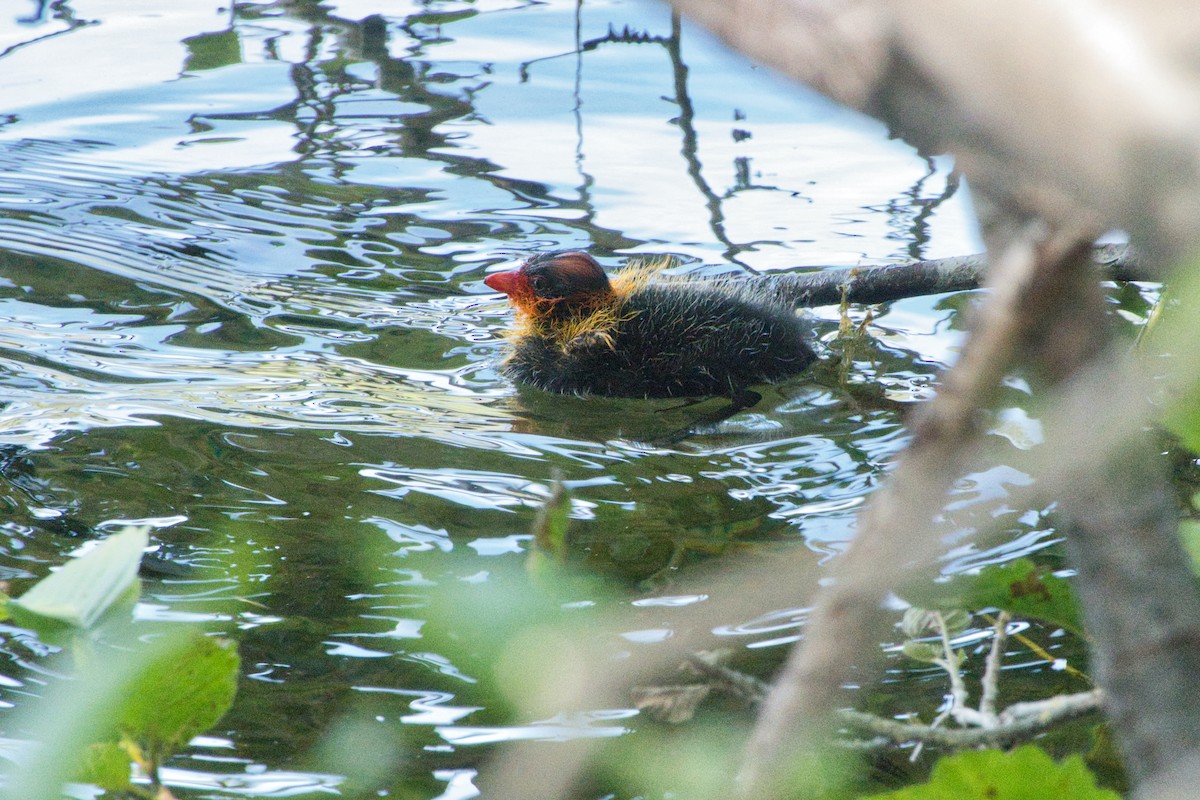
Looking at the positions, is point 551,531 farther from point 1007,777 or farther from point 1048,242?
point 1007,777

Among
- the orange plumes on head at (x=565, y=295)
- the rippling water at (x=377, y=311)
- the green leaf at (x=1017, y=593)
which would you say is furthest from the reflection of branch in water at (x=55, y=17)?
the green leaf at (x=1017, y=593)

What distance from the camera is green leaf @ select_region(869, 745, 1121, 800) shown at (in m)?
1.04

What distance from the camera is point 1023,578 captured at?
1324mm

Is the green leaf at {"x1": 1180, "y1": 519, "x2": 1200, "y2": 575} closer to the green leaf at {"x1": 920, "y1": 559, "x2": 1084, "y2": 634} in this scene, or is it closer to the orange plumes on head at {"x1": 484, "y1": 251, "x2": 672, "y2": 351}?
the green leaf at {"x1": 920, "y1": 559, "x2": 1084, "y2": 634}

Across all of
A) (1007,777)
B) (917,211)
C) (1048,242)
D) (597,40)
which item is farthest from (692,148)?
(1048,242)

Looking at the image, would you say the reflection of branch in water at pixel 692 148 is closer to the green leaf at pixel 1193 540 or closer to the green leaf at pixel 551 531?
the green leaf at pixel 1193 540

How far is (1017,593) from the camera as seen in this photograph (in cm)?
134

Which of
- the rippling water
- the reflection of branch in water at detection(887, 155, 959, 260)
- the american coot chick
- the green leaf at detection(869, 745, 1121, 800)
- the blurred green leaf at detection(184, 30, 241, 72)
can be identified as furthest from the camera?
the blurred green leaf at detection(184, 30, 241, 72)

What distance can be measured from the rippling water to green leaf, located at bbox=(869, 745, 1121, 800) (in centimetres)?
32

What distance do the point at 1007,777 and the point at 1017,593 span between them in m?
0.33

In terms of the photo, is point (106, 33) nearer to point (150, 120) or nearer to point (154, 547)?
point (150, 120)

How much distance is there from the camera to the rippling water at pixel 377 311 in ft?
9.03

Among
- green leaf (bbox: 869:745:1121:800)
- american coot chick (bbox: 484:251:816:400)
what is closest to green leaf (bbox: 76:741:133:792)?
green leaf (bbox: 869:745:1121:800)

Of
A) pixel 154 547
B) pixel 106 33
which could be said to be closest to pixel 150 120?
pixel 106 33
